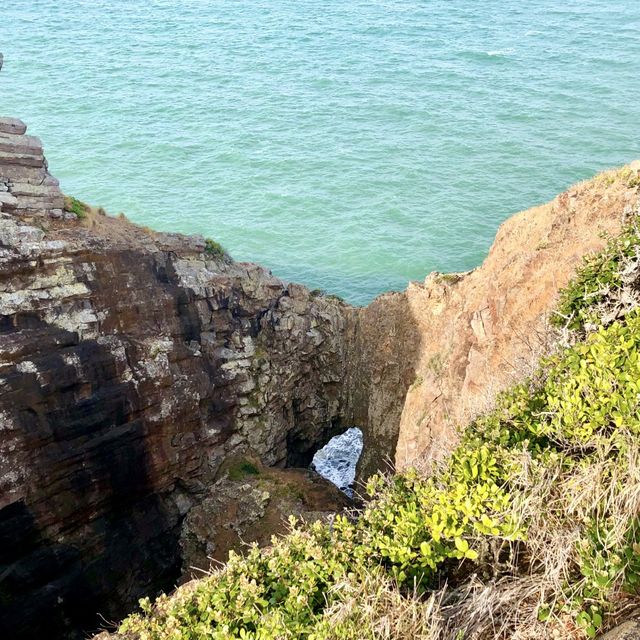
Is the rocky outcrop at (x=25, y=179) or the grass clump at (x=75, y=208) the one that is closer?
the rocky outcrop at (x=25, y=179)

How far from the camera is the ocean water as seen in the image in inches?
1753

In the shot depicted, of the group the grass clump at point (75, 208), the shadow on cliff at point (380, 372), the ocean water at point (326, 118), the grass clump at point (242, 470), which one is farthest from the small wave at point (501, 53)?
the grass clump at point (242, 470)

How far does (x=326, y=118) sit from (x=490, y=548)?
5013cm

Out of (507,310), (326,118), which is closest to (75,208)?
(507,310)

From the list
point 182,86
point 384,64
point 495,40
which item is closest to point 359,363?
point 182,86

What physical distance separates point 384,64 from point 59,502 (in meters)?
56.0

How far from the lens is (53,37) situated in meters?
68.1

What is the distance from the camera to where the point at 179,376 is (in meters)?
22.7

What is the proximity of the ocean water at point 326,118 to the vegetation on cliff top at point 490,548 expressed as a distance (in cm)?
2919

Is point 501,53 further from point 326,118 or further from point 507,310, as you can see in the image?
point 507,310

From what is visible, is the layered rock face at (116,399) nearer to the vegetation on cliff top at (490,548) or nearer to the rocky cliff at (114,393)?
the rocky cliff at (114,393)

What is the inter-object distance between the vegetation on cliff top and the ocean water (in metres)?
29.2

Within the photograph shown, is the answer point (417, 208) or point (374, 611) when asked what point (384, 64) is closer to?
point (417, 208)

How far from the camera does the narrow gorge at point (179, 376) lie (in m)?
18.7
